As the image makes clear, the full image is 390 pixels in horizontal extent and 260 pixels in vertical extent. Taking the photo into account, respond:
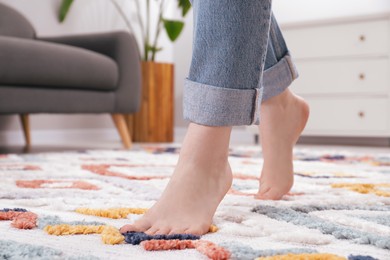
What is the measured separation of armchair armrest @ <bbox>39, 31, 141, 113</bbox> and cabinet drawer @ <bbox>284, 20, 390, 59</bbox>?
1076 mm

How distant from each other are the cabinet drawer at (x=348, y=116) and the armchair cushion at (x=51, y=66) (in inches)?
49.8

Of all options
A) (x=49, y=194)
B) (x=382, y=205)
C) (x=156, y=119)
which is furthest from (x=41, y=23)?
(x=382, y=205)

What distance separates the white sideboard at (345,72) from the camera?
2955mm

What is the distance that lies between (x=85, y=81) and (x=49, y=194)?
128cm

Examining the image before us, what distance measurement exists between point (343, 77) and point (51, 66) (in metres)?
1.64

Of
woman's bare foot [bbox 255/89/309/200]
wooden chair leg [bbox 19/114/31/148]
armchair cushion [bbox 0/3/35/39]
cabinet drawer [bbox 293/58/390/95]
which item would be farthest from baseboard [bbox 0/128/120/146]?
woman's bare foot [bbox 255/89/309/200]

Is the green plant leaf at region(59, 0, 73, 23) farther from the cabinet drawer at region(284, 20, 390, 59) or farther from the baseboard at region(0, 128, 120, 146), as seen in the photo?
the cabinet drawer at region(284, 20, 390, 59)

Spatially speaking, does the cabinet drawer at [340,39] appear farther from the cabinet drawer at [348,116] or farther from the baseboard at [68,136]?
the baseboard at [68,136]

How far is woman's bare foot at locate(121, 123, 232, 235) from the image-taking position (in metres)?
0.68

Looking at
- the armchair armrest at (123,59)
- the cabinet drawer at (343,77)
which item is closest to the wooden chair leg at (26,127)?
the armchair armrest at (123,59)

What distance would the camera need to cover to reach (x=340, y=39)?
3055 mm

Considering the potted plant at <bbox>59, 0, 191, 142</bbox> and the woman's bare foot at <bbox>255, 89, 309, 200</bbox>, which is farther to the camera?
the potted plant at <bbox>59, 0, 191, 142</bbox>

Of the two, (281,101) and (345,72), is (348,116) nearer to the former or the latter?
(345,72)

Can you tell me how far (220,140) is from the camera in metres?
0.72
